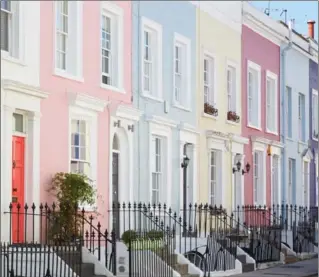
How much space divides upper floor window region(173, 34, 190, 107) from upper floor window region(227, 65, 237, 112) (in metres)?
3.29

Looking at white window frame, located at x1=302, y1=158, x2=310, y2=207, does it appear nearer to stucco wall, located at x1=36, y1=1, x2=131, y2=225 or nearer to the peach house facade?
the peach house facade

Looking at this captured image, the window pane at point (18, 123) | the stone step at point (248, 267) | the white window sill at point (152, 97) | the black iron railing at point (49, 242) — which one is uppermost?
the white window sill at point (152, 97)

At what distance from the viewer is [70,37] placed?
18.2 meters

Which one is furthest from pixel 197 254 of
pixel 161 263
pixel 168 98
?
pixel 168 98

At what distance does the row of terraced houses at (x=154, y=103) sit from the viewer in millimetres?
16484

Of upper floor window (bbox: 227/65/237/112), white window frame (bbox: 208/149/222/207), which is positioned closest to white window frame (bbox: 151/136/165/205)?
white window frame (bbox: 208/149/222/207)

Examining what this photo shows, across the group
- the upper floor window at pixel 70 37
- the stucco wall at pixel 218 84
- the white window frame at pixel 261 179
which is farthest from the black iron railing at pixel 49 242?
the white window frame at pixel 261 179

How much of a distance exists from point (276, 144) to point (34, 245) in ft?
51.4

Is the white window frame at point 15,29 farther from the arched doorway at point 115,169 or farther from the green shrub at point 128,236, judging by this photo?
the arched doorway at point 115,169

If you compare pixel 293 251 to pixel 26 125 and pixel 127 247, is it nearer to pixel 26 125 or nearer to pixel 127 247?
pixel 127 247

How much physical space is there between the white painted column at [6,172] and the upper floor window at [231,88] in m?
11.4

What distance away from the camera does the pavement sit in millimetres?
21078

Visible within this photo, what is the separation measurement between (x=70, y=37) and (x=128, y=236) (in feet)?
13.4

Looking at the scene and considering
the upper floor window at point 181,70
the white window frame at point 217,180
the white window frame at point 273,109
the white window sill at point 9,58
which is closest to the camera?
the white window sill at point 9,58
